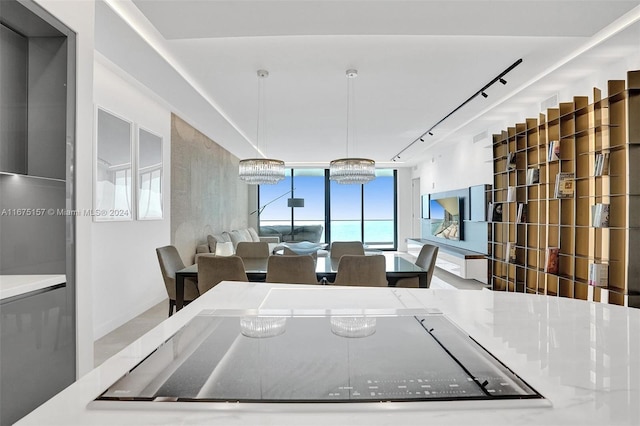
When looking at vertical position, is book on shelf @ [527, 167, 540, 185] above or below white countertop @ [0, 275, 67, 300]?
above

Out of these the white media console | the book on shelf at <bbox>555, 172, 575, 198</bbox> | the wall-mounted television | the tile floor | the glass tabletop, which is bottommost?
the tile floor

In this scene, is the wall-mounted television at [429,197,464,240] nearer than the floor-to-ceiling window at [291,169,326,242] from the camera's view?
Yes

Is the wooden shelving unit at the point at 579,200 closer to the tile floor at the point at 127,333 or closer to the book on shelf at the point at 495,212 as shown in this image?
the book on shelf at the point at 495,212

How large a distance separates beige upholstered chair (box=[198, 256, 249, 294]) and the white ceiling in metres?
1.76

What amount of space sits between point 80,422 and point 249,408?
25 cm

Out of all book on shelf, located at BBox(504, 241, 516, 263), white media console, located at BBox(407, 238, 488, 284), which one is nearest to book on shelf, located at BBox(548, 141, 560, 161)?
book on shelf, located at BBox(504, 241, 516, 263)

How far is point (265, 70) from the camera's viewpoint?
385cm

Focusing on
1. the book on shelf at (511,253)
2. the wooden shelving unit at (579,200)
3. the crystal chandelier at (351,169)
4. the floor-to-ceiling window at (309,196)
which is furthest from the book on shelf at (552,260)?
the floor-to-ceiling window at (309,196)

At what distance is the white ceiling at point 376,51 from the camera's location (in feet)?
8.14

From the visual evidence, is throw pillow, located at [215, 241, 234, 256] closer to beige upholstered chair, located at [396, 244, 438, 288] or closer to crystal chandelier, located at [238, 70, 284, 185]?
crystal chandelier, located at [238, 70, 284, 185]

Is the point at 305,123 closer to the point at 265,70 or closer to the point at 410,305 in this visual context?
the point at 265,70

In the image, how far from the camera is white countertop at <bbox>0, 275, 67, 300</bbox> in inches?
61.1

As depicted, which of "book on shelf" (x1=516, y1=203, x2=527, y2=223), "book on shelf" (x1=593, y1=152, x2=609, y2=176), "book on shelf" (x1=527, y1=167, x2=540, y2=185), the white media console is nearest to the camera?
"book on shelf" (x1=593, y1=152, x2=609, y2=176)

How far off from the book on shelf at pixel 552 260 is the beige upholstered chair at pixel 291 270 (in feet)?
9.62
